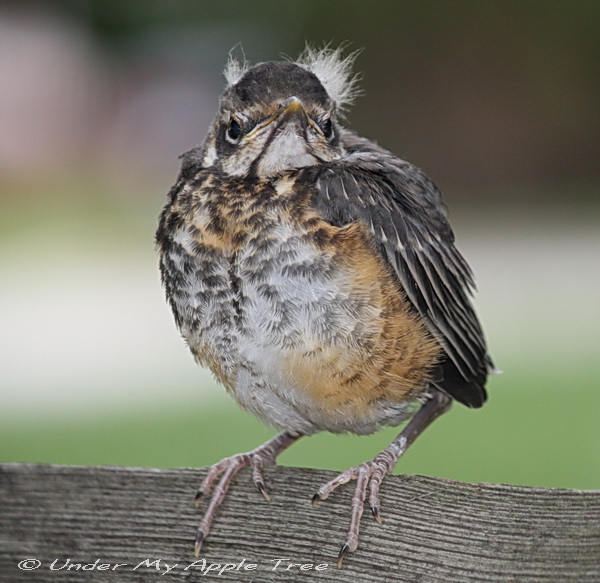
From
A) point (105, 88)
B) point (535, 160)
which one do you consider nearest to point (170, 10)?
point (105, 88)

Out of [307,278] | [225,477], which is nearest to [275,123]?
[307,278]

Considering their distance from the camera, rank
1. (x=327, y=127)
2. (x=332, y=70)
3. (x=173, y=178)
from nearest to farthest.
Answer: (x=327, y=127), (x=332, y=70), (x=173, y=178)

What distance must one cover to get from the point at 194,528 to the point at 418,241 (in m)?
A: 1.36

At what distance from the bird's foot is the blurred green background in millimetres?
2729

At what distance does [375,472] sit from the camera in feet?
9.43

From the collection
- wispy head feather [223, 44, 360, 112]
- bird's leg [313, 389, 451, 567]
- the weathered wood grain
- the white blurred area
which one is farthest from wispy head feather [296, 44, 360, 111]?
the white blurred area

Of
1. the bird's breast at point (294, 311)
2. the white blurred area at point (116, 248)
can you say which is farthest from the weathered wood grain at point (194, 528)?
the white blurred area at point (116, 248)

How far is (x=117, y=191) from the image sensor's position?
1447 cm

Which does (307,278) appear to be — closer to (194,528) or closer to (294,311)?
(294,311)

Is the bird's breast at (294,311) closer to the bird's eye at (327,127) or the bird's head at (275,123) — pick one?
the bird's head at (275,123)

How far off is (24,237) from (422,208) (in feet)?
31.1

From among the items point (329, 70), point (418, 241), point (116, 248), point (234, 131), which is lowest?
point (418, 241)

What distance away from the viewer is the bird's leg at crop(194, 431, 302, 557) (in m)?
2.46

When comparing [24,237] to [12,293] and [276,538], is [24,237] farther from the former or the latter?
[276,538]
